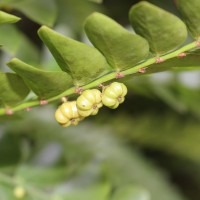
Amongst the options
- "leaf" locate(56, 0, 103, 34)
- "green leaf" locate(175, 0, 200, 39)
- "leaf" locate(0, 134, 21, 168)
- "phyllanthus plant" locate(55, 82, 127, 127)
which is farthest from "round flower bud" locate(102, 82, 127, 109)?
"leaf" locate(56, 0, 103, 34)

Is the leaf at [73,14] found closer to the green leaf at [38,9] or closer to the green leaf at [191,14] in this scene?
the green leaf at [38,9]

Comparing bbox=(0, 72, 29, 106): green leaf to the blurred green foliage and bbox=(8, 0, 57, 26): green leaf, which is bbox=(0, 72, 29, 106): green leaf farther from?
bbox=(8, 0, 57, 26): green leaf

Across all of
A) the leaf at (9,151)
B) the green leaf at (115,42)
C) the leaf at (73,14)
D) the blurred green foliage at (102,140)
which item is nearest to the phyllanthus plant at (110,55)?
the green leaf at (115,42)

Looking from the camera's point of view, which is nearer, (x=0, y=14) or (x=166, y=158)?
(x=0, y=14)

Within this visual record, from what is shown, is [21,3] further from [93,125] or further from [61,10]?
[93,125]

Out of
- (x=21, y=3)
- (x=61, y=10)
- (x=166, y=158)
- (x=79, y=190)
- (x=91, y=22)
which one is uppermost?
(x=91, y=22)

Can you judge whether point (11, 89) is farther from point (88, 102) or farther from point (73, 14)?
point (73, 14)

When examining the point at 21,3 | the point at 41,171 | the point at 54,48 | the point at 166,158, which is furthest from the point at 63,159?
the point at 166,158

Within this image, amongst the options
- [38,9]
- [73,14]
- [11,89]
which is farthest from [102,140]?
[11,89]

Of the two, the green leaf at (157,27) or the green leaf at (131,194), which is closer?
the green leaf at (157,27)
